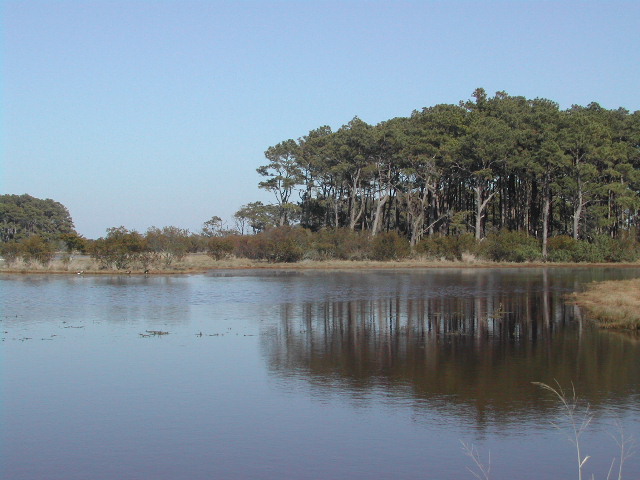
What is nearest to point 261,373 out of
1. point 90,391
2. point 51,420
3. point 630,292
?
point 90,391

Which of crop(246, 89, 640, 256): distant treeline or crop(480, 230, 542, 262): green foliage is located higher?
crop(246, 89, 640, 256): distant treeline

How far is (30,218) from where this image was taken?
97.5 m

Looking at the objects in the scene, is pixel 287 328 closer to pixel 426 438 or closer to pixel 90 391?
pixel 90 391

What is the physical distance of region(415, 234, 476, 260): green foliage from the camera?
5834cm

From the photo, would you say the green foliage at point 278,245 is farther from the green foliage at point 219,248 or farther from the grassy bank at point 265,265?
the green foliage at point 219,248

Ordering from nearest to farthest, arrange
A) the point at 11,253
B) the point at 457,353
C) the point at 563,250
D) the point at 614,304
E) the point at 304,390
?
the point at 304,390 < the point at 457,353 < the point at 614,304 < the point at 11,253 < the point at 563,250

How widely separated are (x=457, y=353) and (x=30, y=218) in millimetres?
90942

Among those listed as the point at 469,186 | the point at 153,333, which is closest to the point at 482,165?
the point at 469,186

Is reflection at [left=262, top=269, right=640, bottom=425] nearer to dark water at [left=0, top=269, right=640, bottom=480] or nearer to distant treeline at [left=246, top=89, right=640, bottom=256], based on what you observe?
dark water at [left=0, top=269, right=640, bottom=480]

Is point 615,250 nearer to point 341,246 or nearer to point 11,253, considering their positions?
point 341,246

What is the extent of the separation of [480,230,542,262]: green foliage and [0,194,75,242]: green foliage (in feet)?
181

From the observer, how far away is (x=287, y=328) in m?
21.9

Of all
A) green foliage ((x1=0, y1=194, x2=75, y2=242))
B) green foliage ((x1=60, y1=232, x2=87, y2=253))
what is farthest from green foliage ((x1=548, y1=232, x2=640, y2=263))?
green foliage ((x1=0, y1=194, x2=75, y2=242))

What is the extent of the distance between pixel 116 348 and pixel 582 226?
5446 cm
